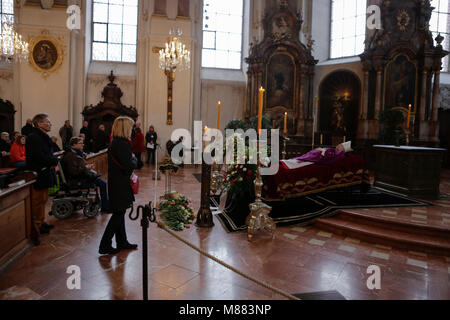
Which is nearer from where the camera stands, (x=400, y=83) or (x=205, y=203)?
(x=205, y=203)

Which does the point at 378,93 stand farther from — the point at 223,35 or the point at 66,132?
the point at 66,132

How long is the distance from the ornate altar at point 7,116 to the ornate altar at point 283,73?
9564mm

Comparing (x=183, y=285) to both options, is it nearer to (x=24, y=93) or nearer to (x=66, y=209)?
(x=66, y=209)

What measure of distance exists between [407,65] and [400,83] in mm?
766

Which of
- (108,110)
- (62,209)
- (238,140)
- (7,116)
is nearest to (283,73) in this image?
(108,110)

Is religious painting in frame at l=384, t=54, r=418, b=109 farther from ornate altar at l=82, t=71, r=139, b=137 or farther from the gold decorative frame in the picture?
the gold decorative frame

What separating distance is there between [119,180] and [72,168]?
7.26 ft

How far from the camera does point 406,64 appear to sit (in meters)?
13.6

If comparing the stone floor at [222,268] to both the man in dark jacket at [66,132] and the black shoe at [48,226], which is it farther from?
the man in dark jacket at [66,132]

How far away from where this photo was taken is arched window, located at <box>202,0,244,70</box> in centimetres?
1537

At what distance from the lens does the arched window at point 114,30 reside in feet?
47.4

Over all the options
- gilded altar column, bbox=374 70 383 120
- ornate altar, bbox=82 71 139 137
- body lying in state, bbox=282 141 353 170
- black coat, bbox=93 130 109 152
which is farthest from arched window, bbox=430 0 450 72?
black coat, bbox=93 130 109 152

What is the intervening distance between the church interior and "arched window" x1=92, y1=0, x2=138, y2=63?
6cm

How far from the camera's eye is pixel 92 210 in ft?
19.3
